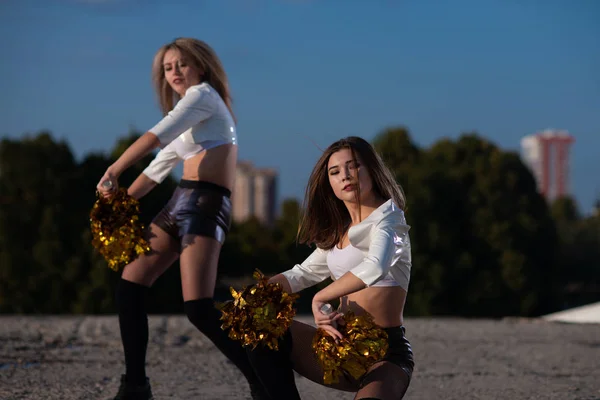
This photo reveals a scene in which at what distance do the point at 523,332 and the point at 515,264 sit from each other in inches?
476

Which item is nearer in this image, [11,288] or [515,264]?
[11,288]

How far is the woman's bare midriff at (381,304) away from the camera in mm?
3115

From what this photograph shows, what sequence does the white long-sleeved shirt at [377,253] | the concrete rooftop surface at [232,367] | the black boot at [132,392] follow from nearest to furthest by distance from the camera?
1. the white long-sleeved shirt at [377,253]
2. the black boot at [132,392]
3. the concrete rooftop surface at [232,367]

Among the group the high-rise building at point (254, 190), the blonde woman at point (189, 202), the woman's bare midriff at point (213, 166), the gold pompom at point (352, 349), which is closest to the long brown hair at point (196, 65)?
the blonde woman at point (189, 202)

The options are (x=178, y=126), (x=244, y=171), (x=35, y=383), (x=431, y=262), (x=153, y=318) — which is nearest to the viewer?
(x=178, y=126)

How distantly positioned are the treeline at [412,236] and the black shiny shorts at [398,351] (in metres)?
14.6

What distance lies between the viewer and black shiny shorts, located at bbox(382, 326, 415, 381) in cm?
309

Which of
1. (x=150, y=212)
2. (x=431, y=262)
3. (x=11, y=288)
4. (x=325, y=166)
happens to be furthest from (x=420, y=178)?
(x=325, y=166)

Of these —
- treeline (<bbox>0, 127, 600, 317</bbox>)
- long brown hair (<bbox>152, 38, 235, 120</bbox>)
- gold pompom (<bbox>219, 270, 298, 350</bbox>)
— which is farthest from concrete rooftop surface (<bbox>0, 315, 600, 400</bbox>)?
treeline (<bbox>0, 127, 600, 317</bbox>)

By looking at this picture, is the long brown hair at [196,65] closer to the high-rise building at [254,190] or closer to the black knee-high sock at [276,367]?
the black knee-high sock at [276,367]

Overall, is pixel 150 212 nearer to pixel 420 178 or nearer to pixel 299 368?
pixel 420 178

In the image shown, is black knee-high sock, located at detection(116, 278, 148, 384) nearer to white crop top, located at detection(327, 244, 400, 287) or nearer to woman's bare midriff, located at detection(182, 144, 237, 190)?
woman's bare midriff, located at detection(182, 144, 237, 190)

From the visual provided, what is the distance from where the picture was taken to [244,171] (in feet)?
327

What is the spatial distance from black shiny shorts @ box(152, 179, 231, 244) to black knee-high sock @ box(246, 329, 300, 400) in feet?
3.50
